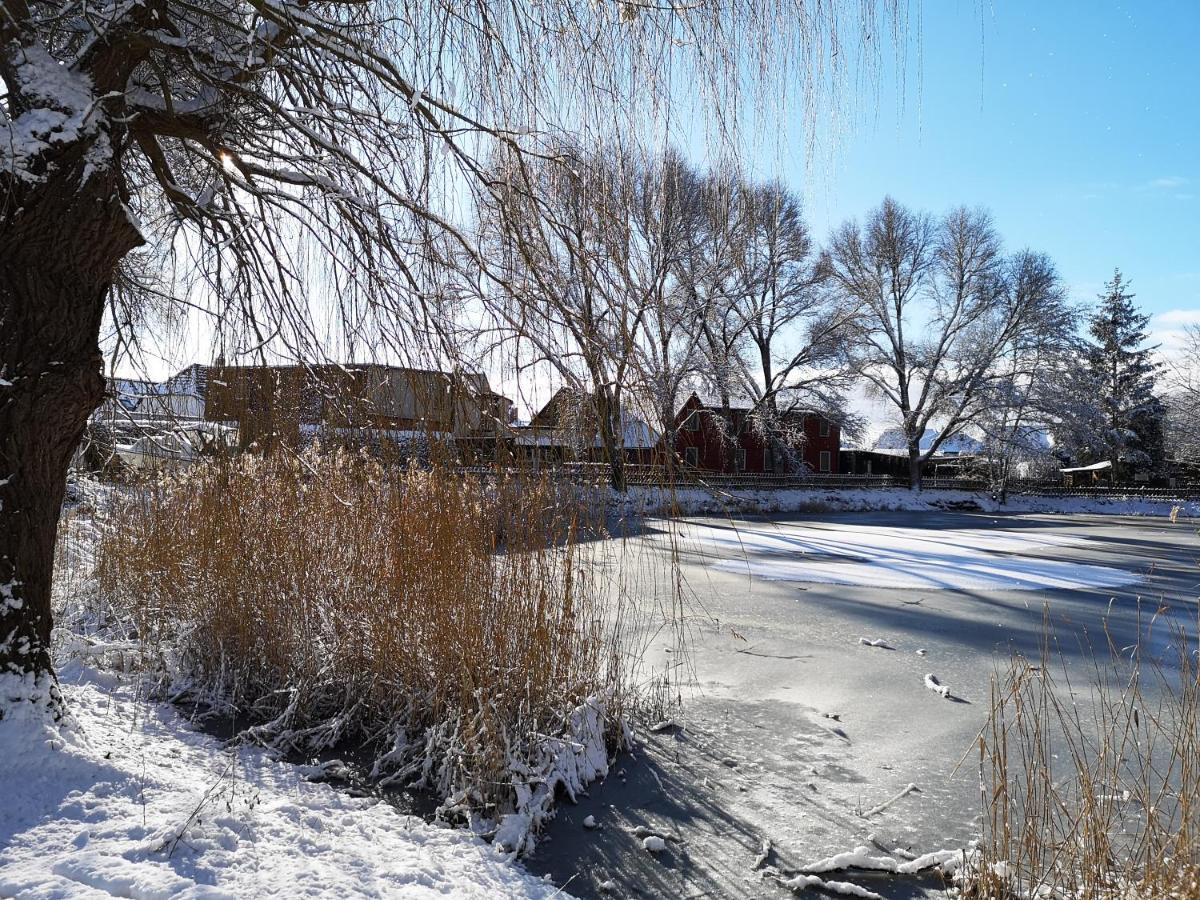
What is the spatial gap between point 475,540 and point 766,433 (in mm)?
24951

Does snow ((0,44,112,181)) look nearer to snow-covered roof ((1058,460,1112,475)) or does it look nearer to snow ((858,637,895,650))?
snow ((858,637,895,650))

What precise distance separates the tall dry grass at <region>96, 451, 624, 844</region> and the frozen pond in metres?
0.50

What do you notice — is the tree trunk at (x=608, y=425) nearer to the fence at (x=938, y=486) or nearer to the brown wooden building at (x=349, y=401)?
the brown wooden building at (x=349, y=401)

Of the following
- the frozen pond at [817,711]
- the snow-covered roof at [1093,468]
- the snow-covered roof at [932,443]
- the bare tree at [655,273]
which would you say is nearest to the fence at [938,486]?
the snow-covered roof at [932,443]

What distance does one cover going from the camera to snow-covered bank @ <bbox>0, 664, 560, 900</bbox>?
7.27 feet

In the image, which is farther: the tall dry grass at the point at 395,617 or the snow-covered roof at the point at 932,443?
the snow-covered roof at the point at 932,443

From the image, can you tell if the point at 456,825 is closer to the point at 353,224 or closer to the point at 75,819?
the point at 75,819

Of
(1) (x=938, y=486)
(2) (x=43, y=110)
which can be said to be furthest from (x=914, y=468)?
(2) (x=43, y=110)

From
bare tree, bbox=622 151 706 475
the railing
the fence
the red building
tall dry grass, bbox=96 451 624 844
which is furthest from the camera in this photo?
the railing

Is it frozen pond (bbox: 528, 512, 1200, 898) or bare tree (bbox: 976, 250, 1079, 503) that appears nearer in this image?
frozen pond (bbox: 528, 512, 1200, 898)

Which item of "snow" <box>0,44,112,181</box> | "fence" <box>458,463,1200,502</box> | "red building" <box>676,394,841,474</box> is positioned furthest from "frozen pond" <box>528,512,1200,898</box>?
"red building" <box>676,394,841,474</box>

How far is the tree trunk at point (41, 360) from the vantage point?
9.10 ft

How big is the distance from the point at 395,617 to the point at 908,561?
9824 millimetres

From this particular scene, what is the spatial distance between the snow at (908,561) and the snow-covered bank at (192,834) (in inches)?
211
